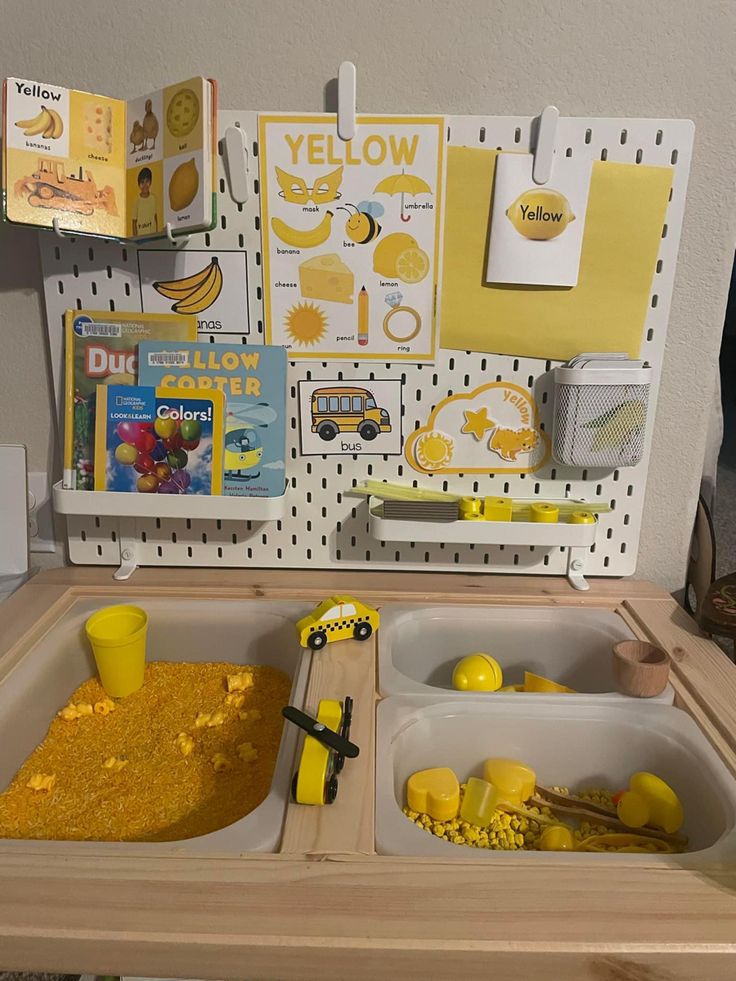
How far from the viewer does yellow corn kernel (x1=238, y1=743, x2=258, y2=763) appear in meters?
0.78

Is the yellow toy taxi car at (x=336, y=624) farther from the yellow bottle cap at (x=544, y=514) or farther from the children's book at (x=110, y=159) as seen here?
the children's book at (x=110, y=159)

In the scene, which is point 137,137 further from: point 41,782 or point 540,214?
point 41,782

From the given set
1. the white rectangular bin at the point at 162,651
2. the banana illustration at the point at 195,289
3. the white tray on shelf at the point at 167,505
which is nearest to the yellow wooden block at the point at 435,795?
the white rectangular bin at the point at 162,651

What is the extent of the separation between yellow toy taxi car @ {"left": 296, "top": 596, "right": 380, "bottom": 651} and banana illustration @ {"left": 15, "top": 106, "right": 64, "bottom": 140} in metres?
0.68

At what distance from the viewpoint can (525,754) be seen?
0.78m

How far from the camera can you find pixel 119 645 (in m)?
0.86

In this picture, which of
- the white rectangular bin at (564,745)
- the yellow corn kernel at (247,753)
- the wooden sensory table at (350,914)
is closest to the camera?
the wooden sensory table at (350,914)

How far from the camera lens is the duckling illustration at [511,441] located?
97 cm

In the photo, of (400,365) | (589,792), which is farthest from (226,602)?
(589,792)

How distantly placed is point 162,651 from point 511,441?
587 millimetres

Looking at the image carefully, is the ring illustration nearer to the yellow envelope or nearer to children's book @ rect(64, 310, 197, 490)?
the yellow envelope

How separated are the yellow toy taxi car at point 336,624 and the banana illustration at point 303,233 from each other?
A: 48cm

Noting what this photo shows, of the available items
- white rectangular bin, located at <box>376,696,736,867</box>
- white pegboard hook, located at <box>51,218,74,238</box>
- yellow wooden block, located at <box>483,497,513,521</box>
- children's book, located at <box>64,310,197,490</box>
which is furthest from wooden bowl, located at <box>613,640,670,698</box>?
white pegboard hook, located at <box>51,218,74,238</box>

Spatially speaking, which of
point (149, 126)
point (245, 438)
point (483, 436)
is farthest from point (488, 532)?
point (149, 126)
